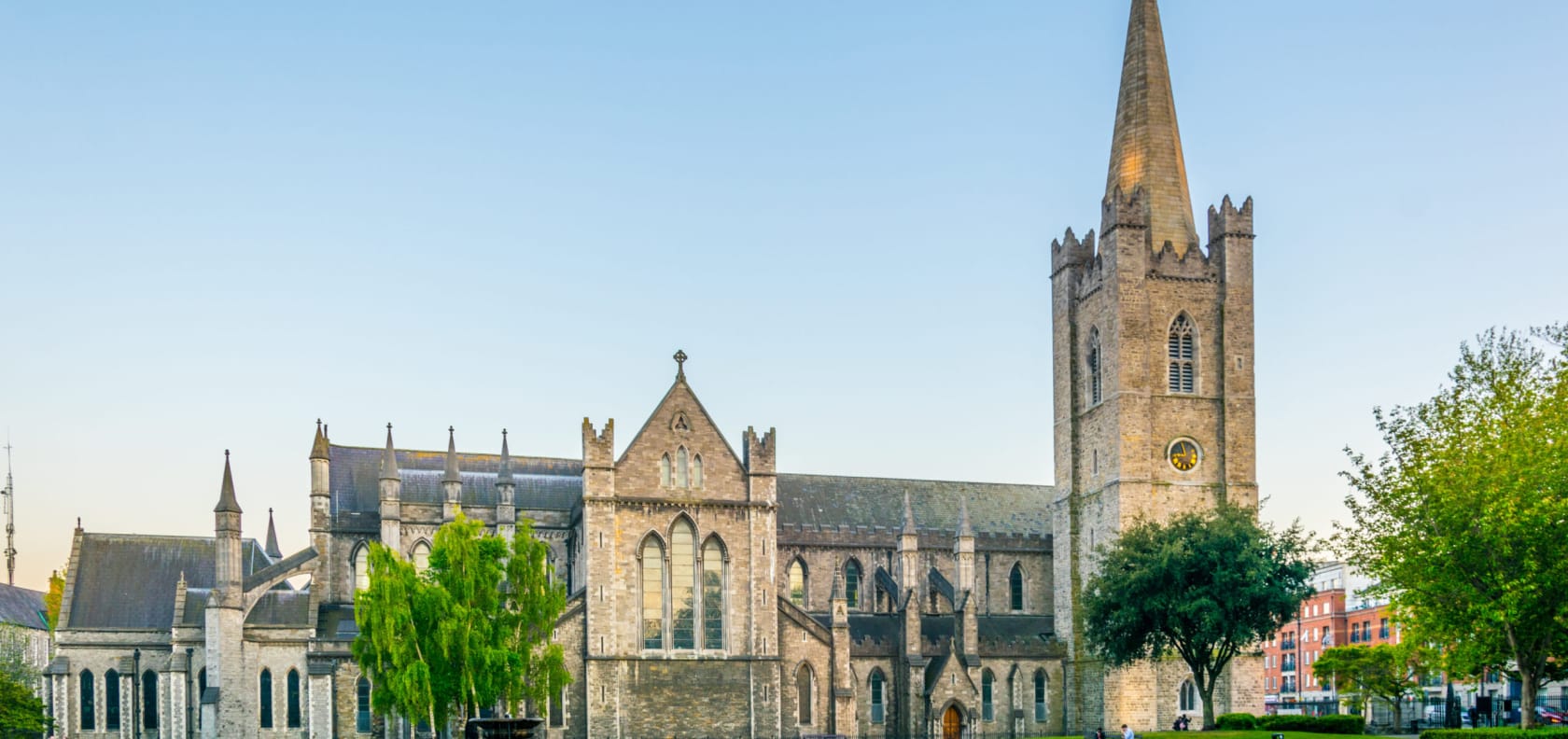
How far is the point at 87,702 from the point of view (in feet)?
216

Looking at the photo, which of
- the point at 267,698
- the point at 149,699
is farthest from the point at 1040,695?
the point at 149,699

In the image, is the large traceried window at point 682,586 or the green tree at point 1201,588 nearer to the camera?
the green tree at point 1201,588

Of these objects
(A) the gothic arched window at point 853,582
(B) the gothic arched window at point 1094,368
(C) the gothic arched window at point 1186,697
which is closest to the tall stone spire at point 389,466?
(A) the gothic arched window at point 853,582

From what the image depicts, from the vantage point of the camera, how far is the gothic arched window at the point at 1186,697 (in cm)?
6303

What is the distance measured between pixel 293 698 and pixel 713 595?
18685mm

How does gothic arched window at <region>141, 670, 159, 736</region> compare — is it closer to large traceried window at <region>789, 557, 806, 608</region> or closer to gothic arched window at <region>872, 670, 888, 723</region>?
large traceried window at <region>789, 557, 806, 608</region>

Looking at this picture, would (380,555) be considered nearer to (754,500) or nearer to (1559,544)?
(754,500)

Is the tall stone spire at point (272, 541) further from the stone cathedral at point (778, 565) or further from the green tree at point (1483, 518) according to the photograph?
the green tree at point (1483, 518)

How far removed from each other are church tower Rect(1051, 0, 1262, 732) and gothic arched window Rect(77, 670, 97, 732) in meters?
44.4

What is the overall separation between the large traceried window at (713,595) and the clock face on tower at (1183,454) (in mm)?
20724

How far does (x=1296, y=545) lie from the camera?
180 ft

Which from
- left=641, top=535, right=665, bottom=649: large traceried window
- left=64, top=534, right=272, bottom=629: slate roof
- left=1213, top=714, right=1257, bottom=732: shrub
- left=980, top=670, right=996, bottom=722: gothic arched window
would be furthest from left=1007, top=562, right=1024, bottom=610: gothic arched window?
left=64, top=534, right=272, bottom=629: slate roof

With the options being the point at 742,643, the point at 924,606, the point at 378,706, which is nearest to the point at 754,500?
the point at 742,643

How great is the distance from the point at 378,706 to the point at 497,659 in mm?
4590
